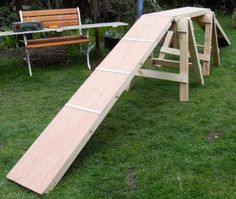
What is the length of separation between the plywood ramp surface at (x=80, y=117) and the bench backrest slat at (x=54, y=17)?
7.99 feet

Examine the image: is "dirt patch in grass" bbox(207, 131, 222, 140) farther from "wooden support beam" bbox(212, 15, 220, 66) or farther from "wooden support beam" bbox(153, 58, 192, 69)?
"wooden support beam" bbox(212, 15, 220, 66)

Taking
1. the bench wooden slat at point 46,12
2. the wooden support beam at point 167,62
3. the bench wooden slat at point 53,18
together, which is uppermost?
the bench wooden slat at point 46,12

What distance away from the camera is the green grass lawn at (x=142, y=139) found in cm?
290

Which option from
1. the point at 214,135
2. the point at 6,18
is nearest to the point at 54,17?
the point at 6,18

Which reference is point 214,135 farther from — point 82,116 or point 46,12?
point 46,12

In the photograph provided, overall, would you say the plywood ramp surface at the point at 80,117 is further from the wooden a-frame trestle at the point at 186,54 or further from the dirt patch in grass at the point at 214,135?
the dirt patch in grass at the point at 214,135

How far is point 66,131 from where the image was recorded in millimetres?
3256

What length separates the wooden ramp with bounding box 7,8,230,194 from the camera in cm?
299

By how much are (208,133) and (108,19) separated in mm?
6129

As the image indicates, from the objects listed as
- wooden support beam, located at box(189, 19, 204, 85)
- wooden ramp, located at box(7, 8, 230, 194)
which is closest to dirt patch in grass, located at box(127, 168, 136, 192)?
wooden ramp, located at box(7, 8, 230, 194)

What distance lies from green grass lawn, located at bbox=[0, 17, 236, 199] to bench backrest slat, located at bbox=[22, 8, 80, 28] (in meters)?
1.12

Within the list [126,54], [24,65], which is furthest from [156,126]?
[24,65]

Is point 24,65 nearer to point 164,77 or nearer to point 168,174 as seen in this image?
point 164,77

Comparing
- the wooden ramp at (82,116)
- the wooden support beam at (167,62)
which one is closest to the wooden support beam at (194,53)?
the wooden support beam at (167,62)
